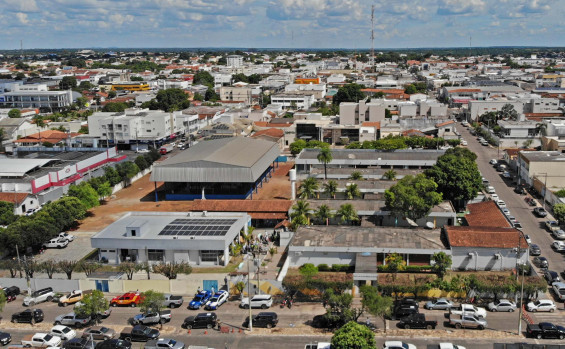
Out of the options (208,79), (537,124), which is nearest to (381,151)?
(537,124)

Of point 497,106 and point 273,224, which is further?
point 497,106

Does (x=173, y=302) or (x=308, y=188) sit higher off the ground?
(x=308, y=188)

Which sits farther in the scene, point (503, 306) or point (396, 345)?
point (503, 306)

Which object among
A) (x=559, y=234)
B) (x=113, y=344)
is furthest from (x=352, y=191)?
(x=113, y=344)

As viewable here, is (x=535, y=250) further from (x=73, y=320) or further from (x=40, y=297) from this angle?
(x=40, y=297)

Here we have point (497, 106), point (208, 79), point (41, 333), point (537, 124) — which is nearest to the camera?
point (41, 333)

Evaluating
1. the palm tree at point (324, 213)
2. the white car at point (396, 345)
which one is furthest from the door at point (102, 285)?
the white car at point (396, 345)

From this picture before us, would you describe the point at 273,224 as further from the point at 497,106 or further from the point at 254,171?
the point at 497,106
